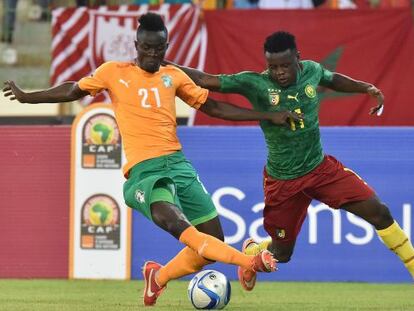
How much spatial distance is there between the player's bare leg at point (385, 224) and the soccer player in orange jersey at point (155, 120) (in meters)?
0.97

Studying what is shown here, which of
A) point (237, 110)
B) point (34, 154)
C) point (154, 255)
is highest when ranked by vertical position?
point (237, 110)

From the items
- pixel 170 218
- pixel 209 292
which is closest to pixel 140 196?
pixel 170 218

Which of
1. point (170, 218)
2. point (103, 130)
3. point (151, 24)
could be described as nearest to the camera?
point (170, 218)

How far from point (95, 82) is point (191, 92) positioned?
29.8 inches

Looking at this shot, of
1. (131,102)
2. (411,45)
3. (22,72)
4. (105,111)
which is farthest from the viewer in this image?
(22,72)

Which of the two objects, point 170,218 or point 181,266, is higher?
point 170,218

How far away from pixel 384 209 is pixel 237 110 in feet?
4.87

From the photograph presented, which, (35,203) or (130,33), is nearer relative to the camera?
(35,203)

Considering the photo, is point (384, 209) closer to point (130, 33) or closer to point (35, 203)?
point (35, 203)

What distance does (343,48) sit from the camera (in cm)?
1538

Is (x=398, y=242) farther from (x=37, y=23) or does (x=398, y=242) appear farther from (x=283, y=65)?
(x=37, y=23)

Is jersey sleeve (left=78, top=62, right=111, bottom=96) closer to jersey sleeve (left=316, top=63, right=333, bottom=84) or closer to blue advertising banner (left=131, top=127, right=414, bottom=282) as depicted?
jersey sleeve (left=316, top=63, right=333, bottom=84)

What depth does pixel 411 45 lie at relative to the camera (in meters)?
15.3

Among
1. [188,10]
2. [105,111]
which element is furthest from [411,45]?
[105,111]
